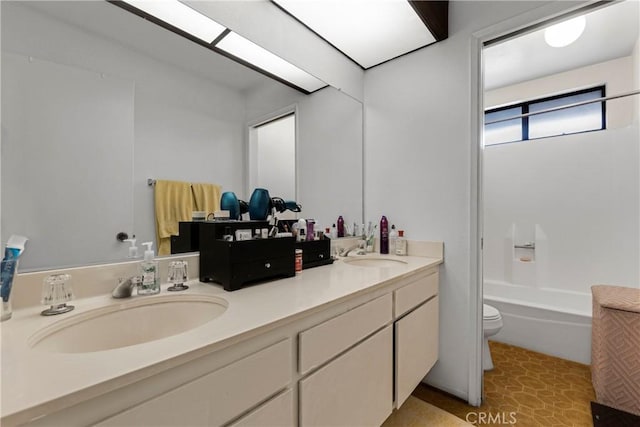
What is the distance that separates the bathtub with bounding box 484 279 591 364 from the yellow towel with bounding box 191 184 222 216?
2.31 m

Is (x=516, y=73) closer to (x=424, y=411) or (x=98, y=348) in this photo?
(x=424, y=411)

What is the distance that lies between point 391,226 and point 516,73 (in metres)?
2.16

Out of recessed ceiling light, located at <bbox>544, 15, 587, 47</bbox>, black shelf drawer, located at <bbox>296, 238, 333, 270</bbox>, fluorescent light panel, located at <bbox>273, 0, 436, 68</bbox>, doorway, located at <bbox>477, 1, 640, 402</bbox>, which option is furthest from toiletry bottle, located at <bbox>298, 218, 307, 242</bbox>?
recessed ceiling light, located at <bbox>544, 15, 587, 47</bbox>

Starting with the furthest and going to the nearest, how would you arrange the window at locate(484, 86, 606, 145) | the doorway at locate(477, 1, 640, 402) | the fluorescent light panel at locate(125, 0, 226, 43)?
the window at locate(484, 86, 606, 145) < the doorway at locate(477, 1, 640, 402) < the fluorescent light panel at locate(125, 0, 226, 43)

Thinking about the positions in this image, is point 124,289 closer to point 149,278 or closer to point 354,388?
point 149,278

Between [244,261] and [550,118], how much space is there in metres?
3.43

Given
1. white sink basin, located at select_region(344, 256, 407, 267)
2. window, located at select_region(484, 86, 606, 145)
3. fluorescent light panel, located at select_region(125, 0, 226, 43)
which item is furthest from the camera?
window, located at select_region(484, 86, 606, 145)

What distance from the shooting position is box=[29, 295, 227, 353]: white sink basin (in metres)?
0.71

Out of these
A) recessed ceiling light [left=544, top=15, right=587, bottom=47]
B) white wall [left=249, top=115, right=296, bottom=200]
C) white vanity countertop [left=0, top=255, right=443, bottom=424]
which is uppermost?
recessed ceiling light [left=544, top=15, right=587, bottom=47]

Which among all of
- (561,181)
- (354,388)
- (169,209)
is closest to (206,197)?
(169,209)

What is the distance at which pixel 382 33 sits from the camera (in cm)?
164

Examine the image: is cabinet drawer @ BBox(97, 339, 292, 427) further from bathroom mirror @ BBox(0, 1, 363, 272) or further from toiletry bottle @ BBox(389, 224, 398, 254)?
toiletry bottle @ BBox(389, 224, 398, 254)

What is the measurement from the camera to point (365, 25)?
5.18 feet

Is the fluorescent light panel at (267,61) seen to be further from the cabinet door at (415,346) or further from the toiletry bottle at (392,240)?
the cabinet door at (415,346)
